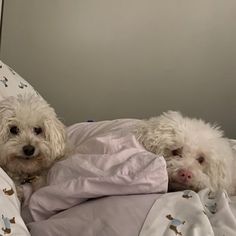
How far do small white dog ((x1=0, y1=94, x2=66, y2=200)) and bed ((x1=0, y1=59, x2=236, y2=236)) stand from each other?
0.12m

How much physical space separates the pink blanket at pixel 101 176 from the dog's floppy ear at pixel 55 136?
0.37 feet

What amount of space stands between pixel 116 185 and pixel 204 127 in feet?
1.50

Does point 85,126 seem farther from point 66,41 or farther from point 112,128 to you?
→ point 66,41

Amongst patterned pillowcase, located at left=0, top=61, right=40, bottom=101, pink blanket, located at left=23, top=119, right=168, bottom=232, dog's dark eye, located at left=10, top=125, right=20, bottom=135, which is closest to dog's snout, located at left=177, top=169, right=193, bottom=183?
pink blanket, located at left=23, top=119, right=168, bottom=232

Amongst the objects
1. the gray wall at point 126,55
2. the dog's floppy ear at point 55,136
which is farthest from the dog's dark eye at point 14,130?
the gray wall at point 126,55

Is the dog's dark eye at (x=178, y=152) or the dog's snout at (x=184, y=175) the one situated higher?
the dog's dark eye at (x=178, y=152)

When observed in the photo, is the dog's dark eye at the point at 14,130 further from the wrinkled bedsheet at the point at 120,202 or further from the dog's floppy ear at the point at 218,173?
the dog's floppy ear at the point at 218,173

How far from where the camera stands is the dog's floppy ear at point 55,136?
60.5 inches

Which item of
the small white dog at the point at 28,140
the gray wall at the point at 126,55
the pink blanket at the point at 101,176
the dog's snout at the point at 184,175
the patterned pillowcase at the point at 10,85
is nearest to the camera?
the pink blanket at the point at 101,176

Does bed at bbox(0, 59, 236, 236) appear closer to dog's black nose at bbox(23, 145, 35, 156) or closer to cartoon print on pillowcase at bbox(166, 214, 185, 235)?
cartoon print on pillowcase at bbox(166, 214, 185, 235)

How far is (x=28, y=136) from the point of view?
154 centimetres

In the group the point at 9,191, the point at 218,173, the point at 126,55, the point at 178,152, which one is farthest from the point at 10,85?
the point at 126,55

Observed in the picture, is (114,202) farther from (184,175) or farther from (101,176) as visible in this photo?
(184,175)

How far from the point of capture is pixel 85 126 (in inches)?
73.0
